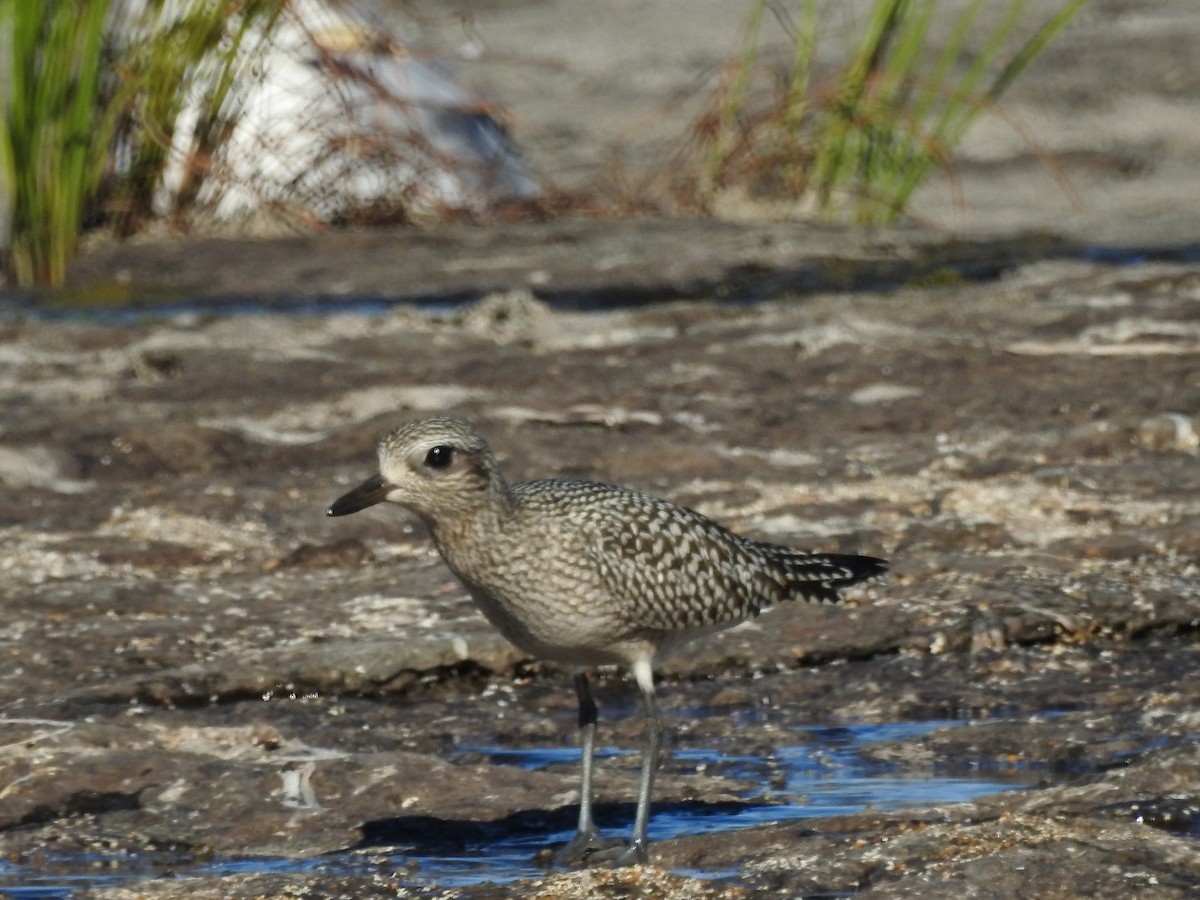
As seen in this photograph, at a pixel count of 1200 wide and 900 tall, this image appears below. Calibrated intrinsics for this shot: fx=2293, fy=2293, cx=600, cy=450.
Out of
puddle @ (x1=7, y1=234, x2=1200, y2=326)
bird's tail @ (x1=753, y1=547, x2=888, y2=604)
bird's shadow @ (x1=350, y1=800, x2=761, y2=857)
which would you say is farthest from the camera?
puddle @ (x1=7, y1=234, x2=1200, y2=326)

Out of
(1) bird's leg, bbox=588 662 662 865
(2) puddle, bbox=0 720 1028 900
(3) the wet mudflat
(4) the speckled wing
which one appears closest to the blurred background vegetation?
(3) the wet mudflat

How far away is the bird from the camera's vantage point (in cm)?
427

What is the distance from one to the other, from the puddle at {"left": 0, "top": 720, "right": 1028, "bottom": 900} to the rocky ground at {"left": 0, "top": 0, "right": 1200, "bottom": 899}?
0.05ft

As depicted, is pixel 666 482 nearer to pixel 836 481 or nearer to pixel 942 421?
pixel 836 481

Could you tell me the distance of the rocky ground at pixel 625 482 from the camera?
406cm

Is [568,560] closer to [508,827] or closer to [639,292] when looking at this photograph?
[508,827]

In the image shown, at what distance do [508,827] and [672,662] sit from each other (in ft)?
3.46

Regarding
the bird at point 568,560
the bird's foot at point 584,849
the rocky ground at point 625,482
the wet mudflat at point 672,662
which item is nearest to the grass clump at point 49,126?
the rocky ground at point 625,482

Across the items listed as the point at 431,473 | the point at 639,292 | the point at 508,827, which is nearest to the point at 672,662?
the point at 508,827

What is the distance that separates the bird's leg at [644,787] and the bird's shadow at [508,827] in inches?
2.6

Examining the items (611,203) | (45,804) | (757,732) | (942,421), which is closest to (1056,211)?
(611,203)

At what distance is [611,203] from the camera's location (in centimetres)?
1052

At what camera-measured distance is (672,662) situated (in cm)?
526

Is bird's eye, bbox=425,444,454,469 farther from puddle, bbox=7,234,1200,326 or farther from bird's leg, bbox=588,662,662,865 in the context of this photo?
puddle, bbox=7,234,1200,326
